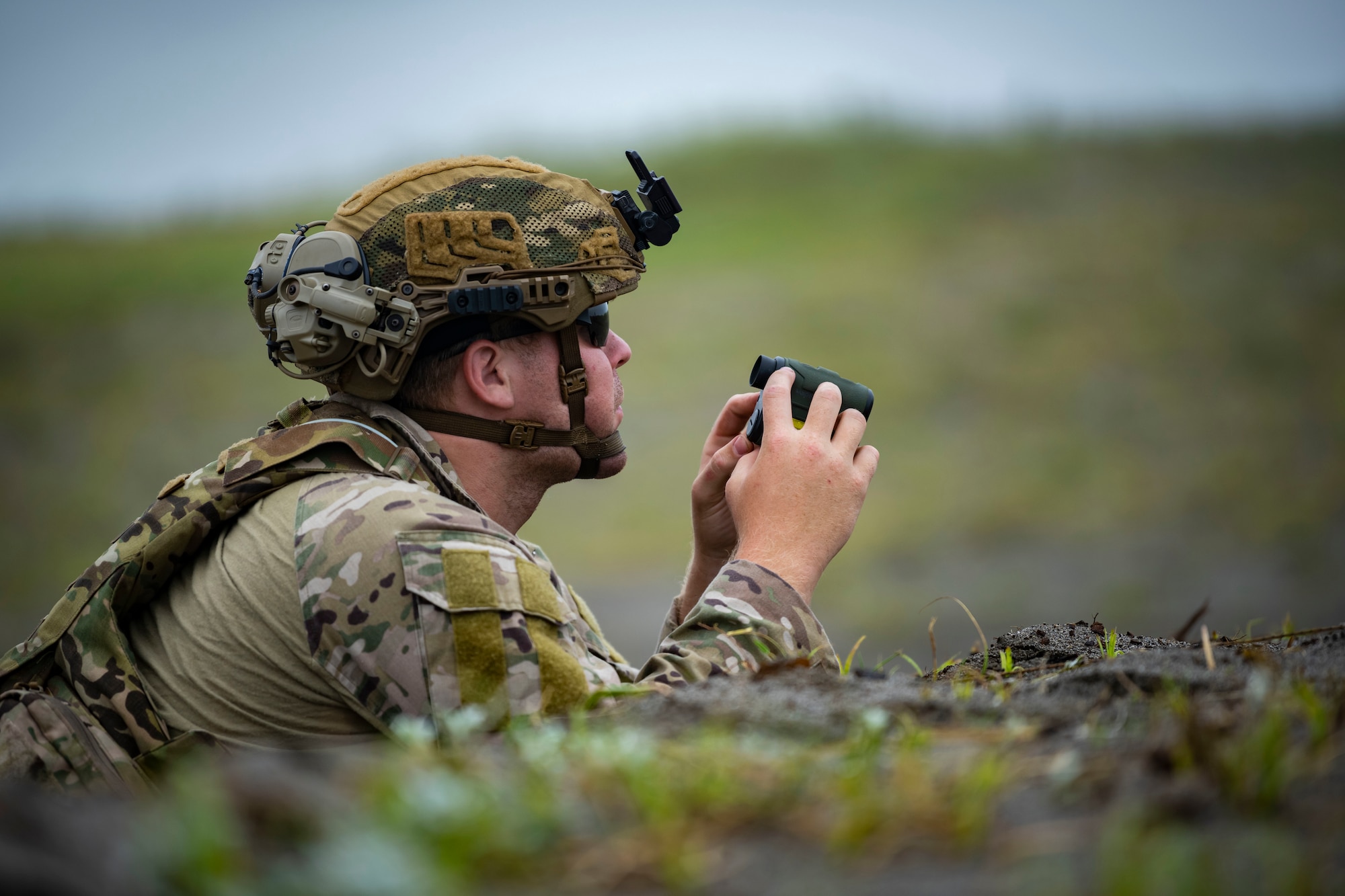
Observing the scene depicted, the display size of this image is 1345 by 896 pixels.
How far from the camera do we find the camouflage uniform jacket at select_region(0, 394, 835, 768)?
2.79 metres

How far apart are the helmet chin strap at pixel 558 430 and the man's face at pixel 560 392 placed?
2 cm

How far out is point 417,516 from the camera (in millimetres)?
2941

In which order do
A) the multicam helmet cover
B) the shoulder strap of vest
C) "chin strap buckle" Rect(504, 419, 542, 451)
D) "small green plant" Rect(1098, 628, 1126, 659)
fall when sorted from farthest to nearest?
"chin strap buckle" Rect(504, 419, 542, 451), the multicam helmet cover, "small green plant" Rect(1098, 628, 1126, 659), the shoulder strap of vest

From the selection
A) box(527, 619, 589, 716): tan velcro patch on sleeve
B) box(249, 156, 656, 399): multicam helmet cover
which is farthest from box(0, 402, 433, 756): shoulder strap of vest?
box(527, 619, 589, 716): tan velcro patch on sleeve

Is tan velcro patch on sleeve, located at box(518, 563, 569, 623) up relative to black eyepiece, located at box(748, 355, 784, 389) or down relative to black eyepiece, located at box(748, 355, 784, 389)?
down

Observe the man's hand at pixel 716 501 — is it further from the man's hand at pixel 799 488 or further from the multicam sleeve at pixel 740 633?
the multicam sleeve at pixel 740 633

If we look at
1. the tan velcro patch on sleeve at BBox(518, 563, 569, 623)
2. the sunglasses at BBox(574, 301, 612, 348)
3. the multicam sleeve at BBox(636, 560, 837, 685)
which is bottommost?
the multicam sleeve at BBox(636, 560, 837, 685)

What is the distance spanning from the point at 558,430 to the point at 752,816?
2.56 meters

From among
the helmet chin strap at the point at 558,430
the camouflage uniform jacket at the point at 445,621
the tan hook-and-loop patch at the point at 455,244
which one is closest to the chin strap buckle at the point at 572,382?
the helmet chin strap at the point at 558,430

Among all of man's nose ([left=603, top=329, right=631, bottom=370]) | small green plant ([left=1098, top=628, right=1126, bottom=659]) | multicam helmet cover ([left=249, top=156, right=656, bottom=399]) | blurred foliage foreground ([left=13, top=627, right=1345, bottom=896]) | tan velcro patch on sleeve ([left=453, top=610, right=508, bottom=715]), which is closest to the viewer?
blurred foliage foreground ([left=13, top=627, right=1345, bottom=896])

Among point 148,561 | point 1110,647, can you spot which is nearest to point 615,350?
point 148,561

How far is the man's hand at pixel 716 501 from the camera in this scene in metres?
4.13

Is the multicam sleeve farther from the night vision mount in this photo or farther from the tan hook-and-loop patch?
the night vision mount

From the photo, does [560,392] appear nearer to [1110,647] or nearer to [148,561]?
[148,561]
